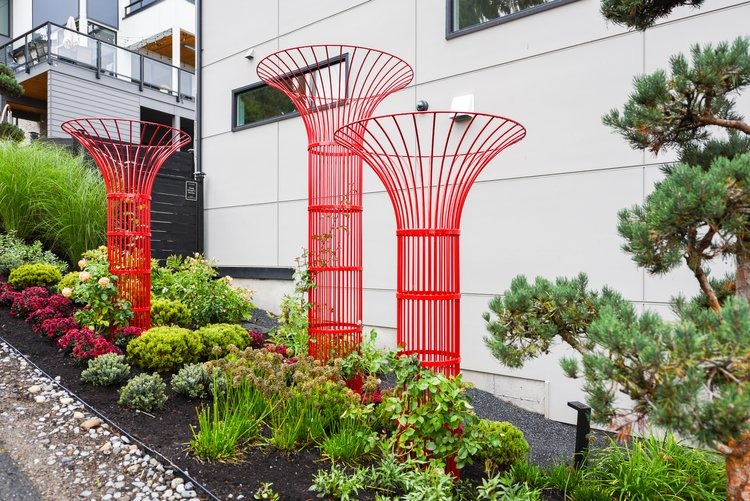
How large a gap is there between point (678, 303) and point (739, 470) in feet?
2.02

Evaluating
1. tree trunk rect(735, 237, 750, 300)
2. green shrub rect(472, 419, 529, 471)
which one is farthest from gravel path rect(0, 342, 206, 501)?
tree trunk rect(735, 237, 750, 300)

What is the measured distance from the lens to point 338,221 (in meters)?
3.78

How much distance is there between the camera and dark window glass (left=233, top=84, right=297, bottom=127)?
6.35 metres

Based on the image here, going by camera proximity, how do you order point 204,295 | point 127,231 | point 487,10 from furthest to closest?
1. point 204,295
2. point 487,10
3. point 127,231

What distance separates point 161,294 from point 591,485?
14.7 ft

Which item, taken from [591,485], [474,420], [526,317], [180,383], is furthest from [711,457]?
[180,383]

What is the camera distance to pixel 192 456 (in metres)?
2.65

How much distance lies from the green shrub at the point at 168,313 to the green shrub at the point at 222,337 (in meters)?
0.50

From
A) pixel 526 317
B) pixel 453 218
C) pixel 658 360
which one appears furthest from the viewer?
pixel 453 218

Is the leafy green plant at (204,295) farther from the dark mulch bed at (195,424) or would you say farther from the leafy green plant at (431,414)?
the leafy green plant at (431,414)

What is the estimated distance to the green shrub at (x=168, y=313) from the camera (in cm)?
468

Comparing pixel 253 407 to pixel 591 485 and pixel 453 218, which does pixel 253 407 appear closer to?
pixel 453 218

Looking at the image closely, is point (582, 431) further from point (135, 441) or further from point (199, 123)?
point (199, 123)

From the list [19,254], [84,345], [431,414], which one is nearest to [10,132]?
[19,254]
